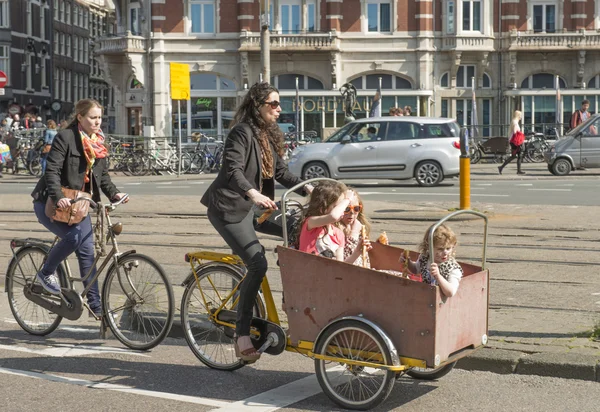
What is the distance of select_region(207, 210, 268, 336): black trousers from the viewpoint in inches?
247

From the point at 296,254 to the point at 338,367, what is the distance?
0.64 meters

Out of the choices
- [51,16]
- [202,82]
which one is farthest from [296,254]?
[51,16]

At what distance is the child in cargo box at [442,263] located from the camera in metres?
5.61

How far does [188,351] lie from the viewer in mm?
7277

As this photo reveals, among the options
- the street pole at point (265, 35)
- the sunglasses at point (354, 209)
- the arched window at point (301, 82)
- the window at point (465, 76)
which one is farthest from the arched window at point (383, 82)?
the sunglasses at point (354, 209)

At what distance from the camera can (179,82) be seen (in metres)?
32.2

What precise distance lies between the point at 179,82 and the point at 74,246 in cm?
2502

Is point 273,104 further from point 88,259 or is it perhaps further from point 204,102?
point 204,102

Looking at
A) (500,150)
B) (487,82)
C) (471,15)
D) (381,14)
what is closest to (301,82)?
(381,14)

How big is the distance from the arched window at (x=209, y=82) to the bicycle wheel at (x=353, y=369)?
4060cm

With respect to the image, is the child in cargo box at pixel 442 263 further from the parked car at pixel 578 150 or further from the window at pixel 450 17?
the window at pixel 450 17

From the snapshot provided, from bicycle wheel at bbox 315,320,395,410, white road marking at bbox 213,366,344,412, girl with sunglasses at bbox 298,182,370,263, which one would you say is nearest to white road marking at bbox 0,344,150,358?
white road marking at bbox 213,366,344,412

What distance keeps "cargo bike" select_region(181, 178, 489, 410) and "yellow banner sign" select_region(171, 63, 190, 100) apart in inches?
1022

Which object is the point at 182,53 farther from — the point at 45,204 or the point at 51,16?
the point at 45,204
